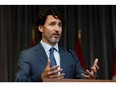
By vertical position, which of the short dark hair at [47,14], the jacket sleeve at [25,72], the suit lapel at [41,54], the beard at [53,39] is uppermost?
the short dark hair at [47,14]

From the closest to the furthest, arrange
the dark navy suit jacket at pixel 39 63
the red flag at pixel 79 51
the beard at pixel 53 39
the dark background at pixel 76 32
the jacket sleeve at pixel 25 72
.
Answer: the jacket sleeve at pixel 25 72 → the dark navy suit jacket at pixel 39 63 → the beard at pixel 53 39 → the red flag at pixel 79 51 → the dark background at pixel 76 32

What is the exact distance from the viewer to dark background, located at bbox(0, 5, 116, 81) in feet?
9.77

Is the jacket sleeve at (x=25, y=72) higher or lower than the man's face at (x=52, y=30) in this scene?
lower

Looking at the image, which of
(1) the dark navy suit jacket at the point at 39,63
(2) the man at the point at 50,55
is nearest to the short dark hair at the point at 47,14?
(2) the man at the point at 50,55

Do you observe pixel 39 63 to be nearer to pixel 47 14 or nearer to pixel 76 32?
pixel 47 14

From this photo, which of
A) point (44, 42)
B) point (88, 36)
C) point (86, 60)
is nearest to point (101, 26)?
point (88, 36)

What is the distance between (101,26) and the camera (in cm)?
311

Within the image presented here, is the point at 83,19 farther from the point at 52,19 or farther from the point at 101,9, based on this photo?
the point at 52,19

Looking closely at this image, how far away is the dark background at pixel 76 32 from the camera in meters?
2.98

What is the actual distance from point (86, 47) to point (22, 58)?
1848mm

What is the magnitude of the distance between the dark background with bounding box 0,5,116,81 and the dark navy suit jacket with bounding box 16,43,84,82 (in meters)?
1.57

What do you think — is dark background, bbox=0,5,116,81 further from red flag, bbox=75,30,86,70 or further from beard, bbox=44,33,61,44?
beard, bbox=44,33,61,44

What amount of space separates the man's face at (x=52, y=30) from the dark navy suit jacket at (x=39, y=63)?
0.20 feet

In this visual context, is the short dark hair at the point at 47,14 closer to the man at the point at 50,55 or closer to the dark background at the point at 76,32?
the man at the point at 50,55
